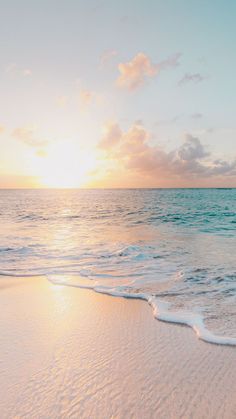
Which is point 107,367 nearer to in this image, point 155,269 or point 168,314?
point 168,314

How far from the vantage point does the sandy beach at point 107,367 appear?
9.27ft

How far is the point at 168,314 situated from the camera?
5.02 meters

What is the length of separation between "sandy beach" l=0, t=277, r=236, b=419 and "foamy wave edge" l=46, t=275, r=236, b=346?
5.0 inches

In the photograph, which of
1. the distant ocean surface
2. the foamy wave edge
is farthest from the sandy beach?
the distant ocean surface

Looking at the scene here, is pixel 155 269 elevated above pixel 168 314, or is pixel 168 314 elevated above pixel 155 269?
pixel 168 314

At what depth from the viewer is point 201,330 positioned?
173 inches

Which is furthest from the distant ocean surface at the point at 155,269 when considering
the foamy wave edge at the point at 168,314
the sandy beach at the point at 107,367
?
the sandy beach at the point at 107,367

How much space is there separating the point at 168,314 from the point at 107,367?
1.81 m

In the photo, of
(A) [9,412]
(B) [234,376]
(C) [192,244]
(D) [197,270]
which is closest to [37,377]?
(A) [9,412]

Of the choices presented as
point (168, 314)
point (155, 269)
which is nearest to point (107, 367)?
point (168, 314)

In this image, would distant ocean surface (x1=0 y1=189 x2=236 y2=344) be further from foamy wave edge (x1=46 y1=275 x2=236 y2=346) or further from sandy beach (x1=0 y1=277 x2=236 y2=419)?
sandy beach (x1=0 y1=277 x2=236 y2=419)

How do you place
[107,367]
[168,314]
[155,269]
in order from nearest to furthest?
[107,367], [168,314], [155,269]

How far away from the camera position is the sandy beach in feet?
9.27

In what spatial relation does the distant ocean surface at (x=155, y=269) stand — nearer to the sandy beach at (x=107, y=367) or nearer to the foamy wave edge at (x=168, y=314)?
the foamy wave edge at (x=168, y=314)
